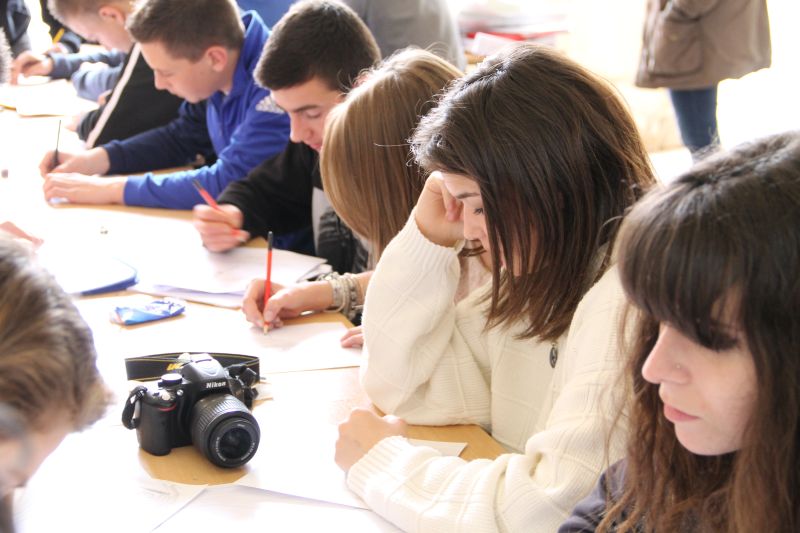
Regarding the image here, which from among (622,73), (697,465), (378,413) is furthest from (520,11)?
(697,465)

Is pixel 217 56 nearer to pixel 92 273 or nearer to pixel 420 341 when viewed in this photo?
pixel 92 273

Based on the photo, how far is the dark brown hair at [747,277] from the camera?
75 centimetres

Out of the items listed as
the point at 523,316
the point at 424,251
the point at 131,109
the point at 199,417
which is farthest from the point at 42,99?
the point at 523,316

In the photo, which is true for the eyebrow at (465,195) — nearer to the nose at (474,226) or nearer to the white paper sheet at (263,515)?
the nose at (474,226)

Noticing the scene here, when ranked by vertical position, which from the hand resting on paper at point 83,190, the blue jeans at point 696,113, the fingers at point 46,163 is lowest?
the blue jeans at point 696,113

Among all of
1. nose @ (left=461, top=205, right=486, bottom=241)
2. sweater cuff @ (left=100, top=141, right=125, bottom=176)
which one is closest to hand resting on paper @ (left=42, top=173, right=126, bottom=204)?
sweater cuff @ (left=100, top=141, right=125, bottom=176)

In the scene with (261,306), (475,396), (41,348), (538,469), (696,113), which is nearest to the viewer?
(41,348)

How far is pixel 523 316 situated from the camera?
132 cm

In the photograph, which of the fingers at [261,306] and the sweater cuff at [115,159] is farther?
the sweater cuff at [115,159]

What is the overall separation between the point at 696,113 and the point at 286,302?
2.18m

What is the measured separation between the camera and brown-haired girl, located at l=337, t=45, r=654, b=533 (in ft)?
A: 3.64

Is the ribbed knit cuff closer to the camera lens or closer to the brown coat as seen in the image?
the camera lens

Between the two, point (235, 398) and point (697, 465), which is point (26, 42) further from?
point (697, 465)

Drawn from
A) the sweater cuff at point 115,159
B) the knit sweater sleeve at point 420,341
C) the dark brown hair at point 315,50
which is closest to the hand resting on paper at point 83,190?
the sweater cuff at point 115,159
